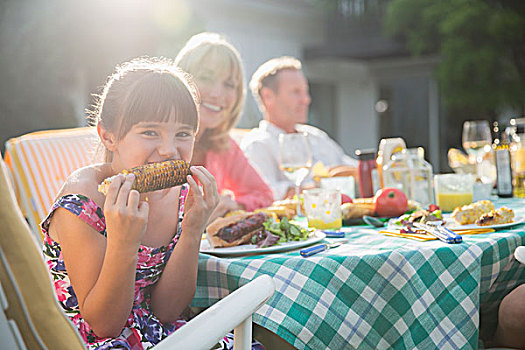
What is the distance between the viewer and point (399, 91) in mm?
15188

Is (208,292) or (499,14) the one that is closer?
(208,292)

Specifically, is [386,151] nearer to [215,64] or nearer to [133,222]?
[215,64]

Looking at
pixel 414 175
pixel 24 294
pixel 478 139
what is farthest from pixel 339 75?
pixel 24 294

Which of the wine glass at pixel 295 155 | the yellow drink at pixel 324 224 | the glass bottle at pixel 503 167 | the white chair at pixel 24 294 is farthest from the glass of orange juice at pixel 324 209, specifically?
the white chair at pixel 24 294

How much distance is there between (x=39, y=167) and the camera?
2773 mm

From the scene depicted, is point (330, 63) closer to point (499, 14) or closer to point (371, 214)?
point (499, 14)

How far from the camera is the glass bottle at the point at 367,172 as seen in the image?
9.00 ft

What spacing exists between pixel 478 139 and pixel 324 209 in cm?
141


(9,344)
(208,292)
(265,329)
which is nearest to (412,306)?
(265,329)

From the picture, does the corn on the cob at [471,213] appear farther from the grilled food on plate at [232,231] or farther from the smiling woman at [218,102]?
the smiling woman at [218,102]

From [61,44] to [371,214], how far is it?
6604 mm

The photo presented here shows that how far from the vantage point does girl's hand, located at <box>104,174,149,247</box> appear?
1.33 m

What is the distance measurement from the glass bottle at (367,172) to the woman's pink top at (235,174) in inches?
23.2

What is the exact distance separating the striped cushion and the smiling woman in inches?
22.4
